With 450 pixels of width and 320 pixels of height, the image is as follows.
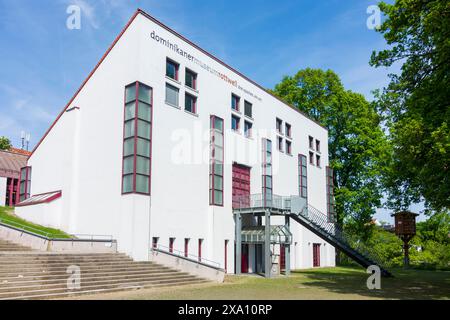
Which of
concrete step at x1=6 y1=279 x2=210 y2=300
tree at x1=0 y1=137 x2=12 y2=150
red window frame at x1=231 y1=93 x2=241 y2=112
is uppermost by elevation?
tree at x1=0 y1=137 x2=12 y2=150

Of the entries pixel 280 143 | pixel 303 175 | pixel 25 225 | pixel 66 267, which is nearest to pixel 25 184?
pixel 25 225

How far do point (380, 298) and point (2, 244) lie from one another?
751 inches

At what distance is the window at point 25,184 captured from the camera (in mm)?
35731

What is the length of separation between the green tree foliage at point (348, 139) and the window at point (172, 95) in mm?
24721

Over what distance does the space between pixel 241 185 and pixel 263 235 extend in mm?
4937

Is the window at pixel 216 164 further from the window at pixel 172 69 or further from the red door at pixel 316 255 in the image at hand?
the red door at pixel 316 255

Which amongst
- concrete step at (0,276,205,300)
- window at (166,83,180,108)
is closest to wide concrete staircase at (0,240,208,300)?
Answer: concrete step at (0,276,205,300)

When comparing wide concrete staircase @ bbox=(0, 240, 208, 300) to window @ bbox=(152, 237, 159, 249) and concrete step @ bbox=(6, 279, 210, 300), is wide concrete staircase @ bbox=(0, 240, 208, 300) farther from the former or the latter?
window @ bbox=(152, 237, 159, 249)

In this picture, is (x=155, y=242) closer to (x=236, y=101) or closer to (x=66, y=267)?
(x=66, y=267)

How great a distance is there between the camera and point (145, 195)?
82.9ft

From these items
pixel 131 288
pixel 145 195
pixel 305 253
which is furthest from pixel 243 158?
pixel 131 288

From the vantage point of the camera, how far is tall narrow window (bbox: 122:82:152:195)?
82.5 ft

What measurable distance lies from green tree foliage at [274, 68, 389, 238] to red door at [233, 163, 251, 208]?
672 inches
